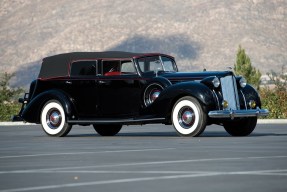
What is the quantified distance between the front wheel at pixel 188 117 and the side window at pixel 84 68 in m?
2.49

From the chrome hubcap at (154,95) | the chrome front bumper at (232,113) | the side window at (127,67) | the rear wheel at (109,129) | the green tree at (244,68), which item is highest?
the green tree at (244,68)

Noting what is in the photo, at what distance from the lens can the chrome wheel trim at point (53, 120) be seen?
21.1 m

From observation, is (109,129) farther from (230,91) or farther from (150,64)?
(230,91)

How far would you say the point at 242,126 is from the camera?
67.9ft

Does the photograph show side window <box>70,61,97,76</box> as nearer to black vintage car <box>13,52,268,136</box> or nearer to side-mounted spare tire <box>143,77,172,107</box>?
black vintage car <box>13,52,268,136</box>

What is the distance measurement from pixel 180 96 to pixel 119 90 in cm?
154

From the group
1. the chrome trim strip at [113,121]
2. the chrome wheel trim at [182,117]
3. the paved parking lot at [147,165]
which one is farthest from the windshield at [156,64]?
the paved parking lot at [147,165]

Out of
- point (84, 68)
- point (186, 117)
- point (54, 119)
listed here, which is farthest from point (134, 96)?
point (54, 119)

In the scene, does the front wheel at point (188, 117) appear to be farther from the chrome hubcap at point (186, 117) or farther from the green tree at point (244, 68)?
the green tree at point (244, 68)

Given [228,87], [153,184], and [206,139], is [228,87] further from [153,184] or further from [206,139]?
[153,184]

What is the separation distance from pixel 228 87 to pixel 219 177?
946 centimetres

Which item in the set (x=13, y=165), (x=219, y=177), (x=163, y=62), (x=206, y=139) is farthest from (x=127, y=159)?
(x=163, y=62)

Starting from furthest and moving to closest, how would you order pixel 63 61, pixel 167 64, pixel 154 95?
pixel 63 61, pixel 167 64, pixel 154 95

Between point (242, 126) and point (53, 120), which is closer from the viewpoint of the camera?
point (242, 126)
